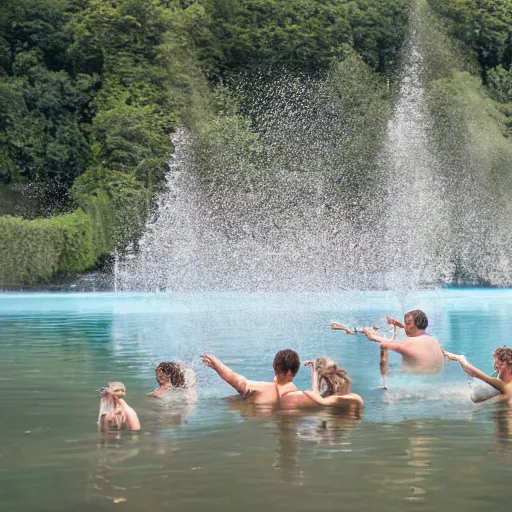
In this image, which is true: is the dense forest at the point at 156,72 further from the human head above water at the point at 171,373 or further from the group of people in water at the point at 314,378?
the human head above water at the point at 171,373

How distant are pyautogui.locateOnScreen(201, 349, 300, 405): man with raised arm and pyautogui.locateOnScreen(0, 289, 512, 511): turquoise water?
0.61ft

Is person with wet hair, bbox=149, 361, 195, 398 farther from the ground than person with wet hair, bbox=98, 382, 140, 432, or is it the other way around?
person with wet hair, bbox=149, 361, 195, 398

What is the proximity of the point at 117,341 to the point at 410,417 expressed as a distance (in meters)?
9.71

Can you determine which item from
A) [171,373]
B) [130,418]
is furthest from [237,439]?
[171,373]

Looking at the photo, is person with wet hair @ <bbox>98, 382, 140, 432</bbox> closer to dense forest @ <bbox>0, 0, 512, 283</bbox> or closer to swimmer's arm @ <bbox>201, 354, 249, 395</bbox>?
swimmer's arm @ <bbox>201, 354, 249, 395</bbox>

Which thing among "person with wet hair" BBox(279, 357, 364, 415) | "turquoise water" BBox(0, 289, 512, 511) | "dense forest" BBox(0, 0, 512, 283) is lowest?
"turquoise water" BBox(0, 289, 512, 511)

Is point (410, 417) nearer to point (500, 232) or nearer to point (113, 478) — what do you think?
point (113, 478)

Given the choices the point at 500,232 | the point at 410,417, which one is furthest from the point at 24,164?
the point at 410,417

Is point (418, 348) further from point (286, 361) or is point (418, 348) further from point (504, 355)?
point (286, 361)

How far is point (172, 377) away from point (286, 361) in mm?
1829

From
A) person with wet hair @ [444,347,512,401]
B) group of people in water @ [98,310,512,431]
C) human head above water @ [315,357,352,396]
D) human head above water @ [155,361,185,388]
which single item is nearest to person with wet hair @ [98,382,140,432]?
group of people in water @ [98,310,512,431]

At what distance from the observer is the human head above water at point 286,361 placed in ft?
36.0

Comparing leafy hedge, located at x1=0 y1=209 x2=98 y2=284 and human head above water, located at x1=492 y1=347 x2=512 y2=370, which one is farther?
leafy hedge, located at x1=0 y1=209 x2=98 y2=284

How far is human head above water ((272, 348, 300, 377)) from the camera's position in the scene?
432 inches
